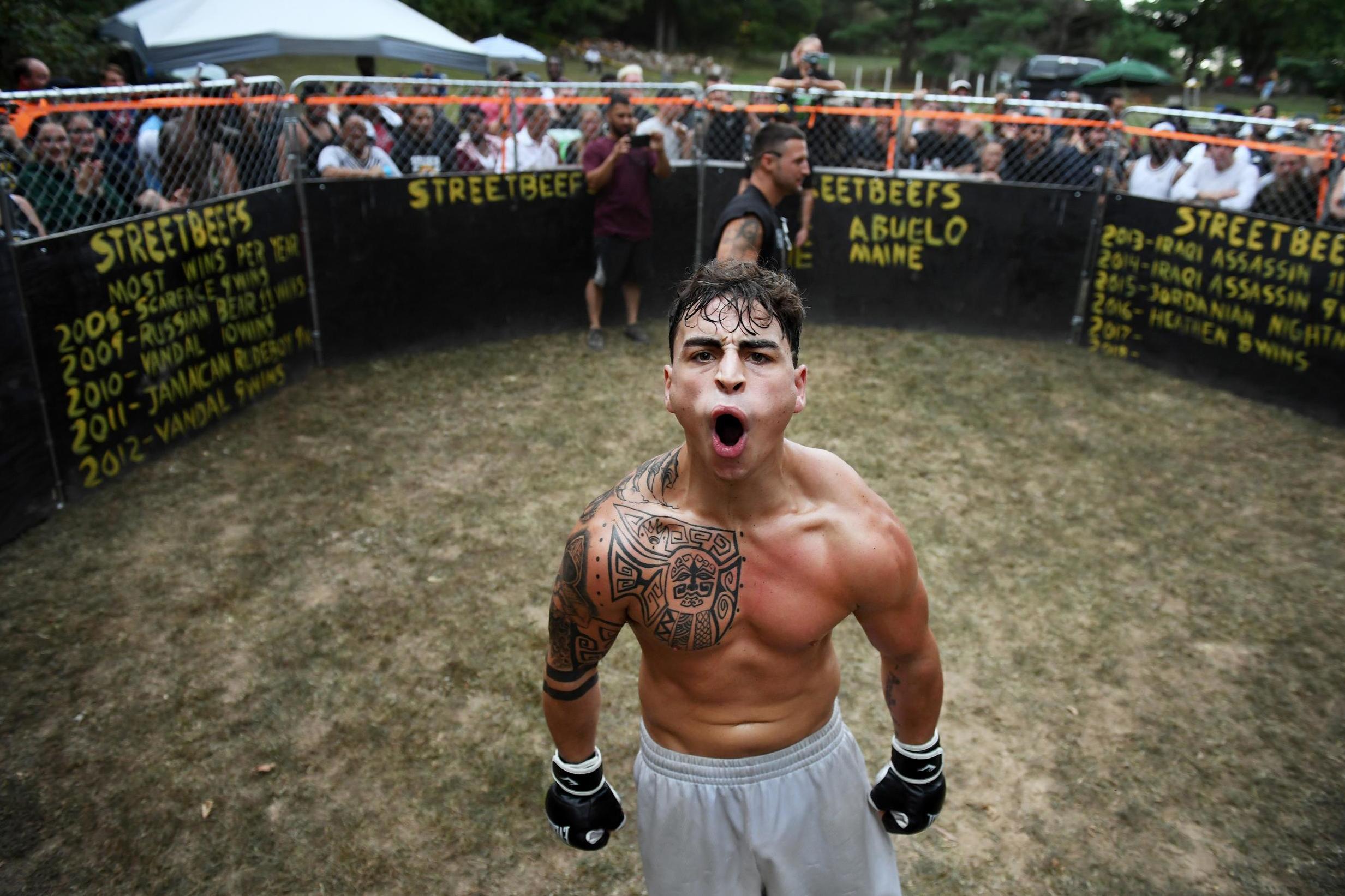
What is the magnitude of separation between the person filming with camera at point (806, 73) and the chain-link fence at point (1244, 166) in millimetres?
2670

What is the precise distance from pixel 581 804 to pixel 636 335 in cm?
685


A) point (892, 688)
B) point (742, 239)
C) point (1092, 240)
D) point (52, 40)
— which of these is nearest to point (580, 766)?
point (892, 688)

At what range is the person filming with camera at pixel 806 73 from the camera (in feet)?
29.6

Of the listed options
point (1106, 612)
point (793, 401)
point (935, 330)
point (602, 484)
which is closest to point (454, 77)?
point (935, 330)

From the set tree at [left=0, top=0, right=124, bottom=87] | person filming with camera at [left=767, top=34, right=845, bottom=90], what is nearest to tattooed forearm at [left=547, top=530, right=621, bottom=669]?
person filming with camera at [left=767, top=34, right=845, bottom=90]

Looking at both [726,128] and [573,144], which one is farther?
[573,144]

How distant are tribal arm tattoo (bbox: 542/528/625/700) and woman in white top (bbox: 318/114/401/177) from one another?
6510mm

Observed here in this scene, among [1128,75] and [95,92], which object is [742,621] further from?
[1128,75]

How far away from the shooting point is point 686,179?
9438mm

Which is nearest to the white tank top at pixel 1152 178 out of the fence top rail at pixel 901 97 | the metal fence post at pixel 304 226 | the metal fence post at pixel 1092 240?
the metal fence post at pixel 1092 240

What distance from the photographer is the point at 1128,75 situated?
20109mm

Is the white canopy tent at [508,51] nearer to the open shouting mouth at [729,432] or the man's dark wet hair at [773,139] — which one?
the man's dark wet hair at [773,139]

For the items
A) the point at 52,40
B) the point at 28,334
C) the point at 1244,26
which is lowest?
the point at 28,334

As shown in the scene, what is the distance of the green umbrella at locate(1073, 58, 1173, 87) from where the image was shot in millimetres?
20094
